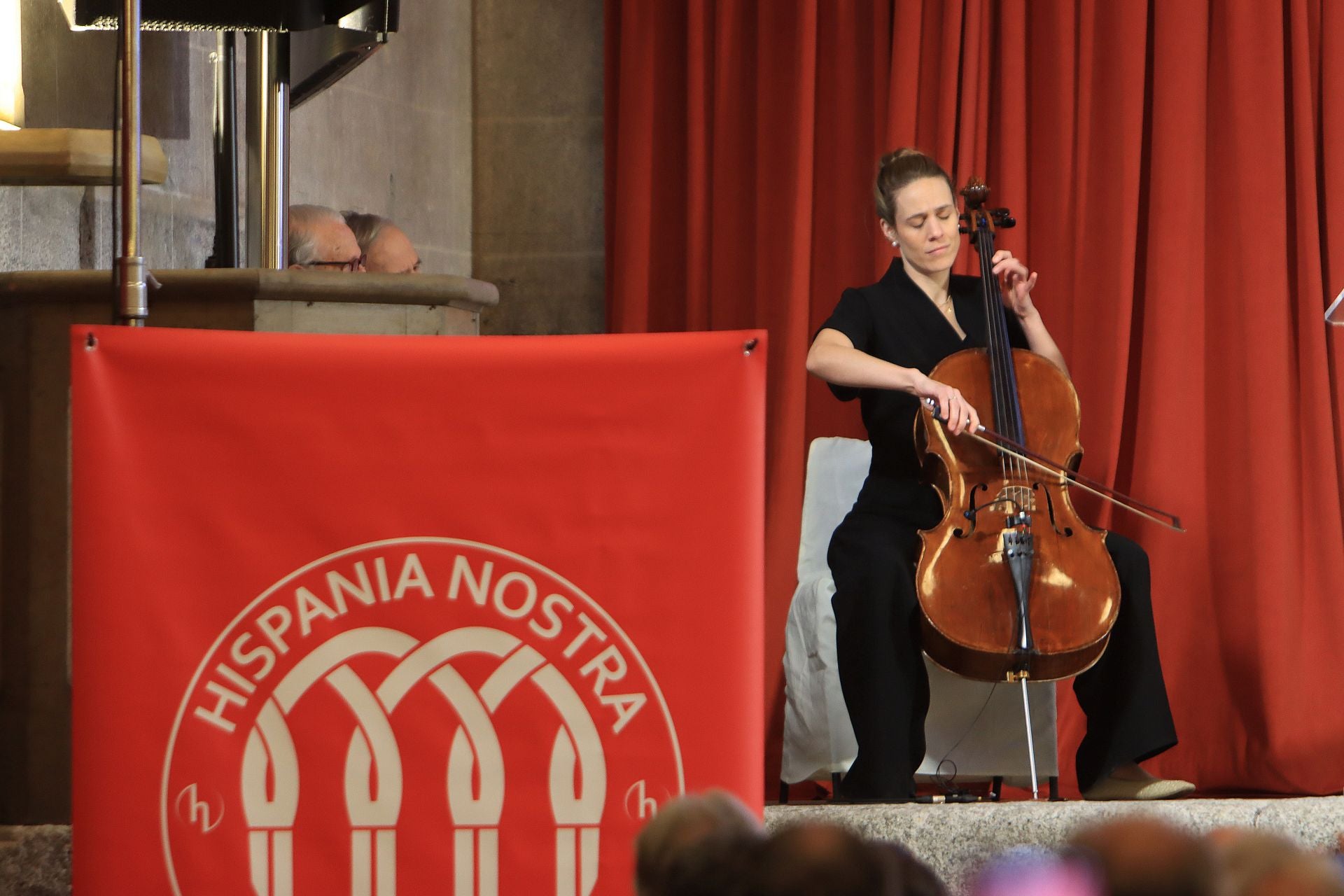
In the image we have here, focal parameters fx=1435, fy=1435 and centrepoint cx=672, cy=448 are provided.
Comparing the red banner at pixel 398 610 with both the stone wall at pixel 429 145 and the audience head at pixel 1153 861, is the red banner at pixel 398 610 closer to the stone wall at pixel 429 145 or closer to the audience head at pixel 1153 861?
the audience head at pixel 1153 861

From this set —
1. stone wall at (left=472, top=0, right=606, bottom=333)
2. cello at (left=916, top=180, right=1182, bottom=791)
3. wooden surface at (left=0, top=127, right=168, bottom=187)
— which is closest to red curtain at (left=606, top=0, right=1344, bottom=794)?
stone wall at (left=472, top=0, right=606, bottom=333)

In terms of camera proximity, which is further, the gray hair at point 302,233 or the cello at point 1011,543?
the gray hair at point 302,233

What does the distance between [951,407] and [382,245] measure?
1.06 metres

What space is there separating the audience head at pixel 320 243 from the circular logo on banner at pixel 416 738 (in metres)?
1.48

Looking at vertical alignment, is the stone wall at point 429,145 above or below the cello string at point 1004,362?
above

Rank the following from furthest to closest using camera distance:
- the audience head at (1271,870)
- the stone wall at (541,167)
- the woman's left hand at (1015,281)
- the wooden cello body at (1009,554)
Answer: the stone wall at (541,167), the woman's left hand at (1015,281), the wooden cello body at (1009,554), the audience head at (1271,870)

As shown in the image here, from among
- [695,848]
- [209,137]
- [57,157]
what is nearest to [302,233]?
[209,137]

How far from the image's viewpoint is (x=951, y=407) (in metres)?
2.05

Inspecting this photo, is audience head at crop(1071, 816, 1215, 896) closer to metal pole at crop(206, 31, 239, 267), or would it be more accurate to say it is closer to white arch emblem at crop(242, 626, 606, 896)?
white arch emblem at crop(242, 626, 606, 896)

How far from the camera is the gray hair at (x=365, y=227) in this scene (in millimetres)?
2535

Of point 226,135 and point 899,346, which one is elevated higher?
point 226,135

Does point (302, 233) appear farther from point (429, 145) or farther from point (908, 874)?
point (908, 874)

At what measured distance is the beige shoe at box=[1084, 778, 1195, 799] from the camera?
2.09 metres

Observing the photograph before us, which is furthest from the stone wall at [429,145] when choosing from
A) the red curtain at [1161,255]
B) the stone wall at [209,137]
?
the red curtain at [1161,255]
